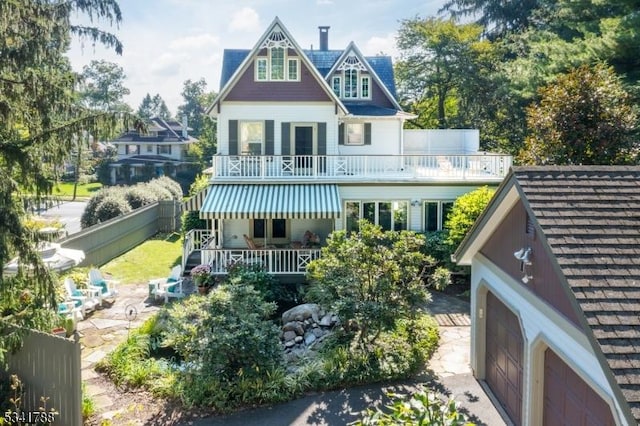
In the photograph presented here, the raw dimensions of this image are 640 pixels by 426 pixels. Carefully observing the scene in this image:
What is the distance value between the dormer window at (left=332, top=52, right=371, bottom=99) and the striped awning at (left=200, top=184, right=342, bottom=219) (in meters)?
8.45

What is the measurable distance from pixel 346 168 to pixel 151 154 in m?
62.0

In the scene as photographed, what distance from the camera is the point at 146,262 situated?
26.6 metres

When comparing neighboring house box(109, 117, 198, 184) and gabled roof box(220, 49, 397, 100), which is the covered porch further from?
neighboring house box(109, 117, 198, 184)

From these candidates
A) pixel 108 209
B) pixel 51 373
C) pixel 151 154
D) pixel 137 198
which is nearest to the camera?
pixel 51 373

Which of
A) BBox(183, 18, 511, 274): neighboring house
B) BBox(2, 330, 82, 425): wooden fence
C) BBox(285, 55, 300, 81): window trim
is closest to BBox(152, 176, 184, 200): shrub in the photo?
BBox(183, 18, 511, 274): neighboring house

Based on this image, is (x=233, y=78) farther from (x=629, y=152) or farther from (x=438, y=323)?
(x=629, y=152)

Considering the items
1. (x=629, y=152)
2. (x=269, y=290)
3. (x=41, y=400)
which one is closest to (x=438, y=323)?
(x=269, y=290)

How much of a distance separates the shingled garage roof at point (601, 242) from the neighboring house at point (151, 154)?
7033 cm

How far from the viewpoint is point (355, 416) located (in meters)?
11.7

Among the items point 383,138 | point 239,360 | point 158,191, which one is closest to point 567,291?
point 239,360

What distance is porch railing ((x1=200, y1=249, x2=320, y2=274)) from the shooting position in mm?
21594

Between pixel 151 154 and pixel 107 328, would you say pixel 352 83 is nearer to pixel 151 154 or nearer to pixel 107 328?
pixel 107 328

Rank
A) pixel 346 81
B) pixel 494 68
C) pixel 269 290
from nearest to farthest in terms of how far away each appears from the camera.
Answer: pixel 269 290, pixel 346 81, pixel 494 68

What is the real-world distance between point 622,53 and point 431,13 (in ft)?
78.3
